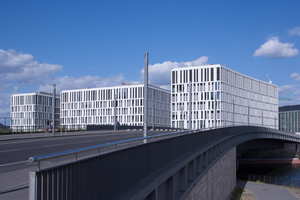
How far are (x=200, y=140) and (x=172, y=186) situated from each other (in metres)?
7.00

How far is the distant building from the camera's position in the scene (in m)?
137

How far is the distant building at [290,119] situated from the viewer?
137 meters

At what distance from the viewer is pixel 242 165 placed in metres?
66.8

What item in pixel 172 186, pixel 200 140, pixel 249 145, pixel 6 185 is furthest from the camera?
pixel 249 145

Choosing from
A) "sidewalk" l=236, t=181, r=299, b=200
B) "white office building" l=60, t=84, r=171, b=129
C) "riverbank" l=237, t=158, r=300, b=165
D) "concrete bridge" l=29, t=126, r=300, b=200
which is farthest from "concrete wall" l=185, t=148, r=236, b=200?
"white office building" l=60, t=84, r=171, b=129

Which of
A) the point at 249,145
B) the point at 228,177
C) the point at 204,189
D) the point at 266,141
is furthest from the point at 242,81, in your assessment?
the point at 204,189

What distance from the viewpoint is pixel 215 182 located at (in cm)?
2162

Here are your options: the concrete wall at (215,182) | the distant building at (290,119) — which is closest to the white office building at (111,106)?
A: the distant building at (290,119)

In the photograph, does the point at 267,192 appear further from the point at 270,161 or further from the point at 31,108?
the point at 31,108

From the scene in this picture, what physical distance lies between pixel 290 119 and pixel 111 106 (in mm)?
84256

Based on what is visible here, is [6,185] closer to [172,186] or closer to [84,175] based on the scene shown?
[84,175]

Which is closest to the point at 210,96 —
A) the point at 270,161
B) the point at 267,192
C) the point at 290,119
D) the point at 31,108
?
the point at 270,161

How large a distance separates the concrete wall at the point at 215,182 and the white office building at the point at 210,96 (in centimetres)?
5456

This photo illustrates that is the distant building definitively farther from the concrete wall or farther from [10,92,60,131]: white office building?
the concrete wall
